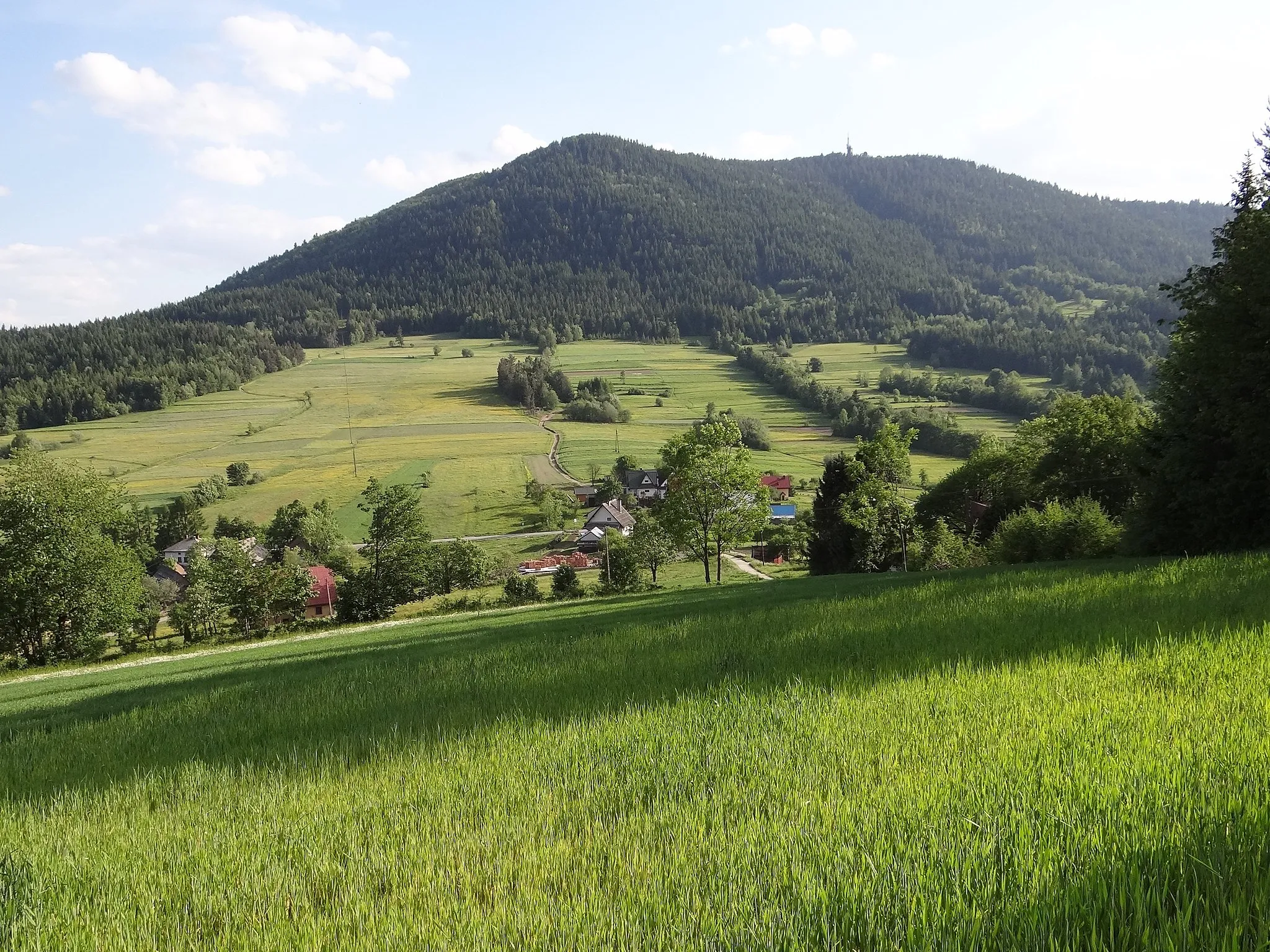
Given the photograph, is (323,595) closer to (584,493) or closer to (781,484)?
(584,493)

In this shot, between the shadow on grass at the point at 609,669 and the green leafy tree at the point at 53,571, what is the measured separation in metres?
37.3

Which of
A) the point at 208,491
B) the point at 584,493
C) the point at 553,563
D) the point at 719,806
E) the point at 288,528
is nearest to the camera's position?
the point at 719,806

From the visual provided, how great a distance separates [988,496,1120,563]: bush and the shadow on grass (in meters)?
21.2

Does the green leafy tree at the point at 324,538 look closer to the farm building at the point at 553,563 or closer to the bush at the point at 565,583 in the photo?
the farm building at the point at 553,563

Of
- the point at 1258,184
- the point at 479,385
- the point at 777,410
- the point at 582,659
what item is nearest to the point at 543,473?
the point at 777,410

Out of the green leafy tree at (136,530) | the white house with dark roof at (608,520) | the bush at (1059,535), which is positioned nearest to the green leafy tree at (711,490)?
the bush at (1059,535)

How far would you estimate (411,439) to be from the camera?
141 meters

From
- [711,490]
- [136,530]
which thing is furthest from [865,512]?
[136,530]

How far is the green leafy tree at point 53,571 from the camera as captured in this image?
1639 inches

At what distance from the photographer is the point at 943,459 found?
116375mm

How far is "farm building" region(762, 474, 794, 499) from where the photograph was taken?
102688 mm

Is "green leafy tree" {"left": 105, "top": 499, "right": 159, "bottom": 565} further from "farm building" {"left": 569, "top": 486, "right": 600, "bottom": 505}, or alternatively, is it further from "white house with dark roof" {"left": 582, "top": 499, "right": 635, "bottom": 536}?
"farm building" {"left": 569, "top": 486, "right": 600, "bottom": 505}

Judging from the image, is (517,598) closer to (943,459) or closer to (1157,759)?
(1157,759)

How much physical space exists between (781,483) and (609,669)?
333ft
